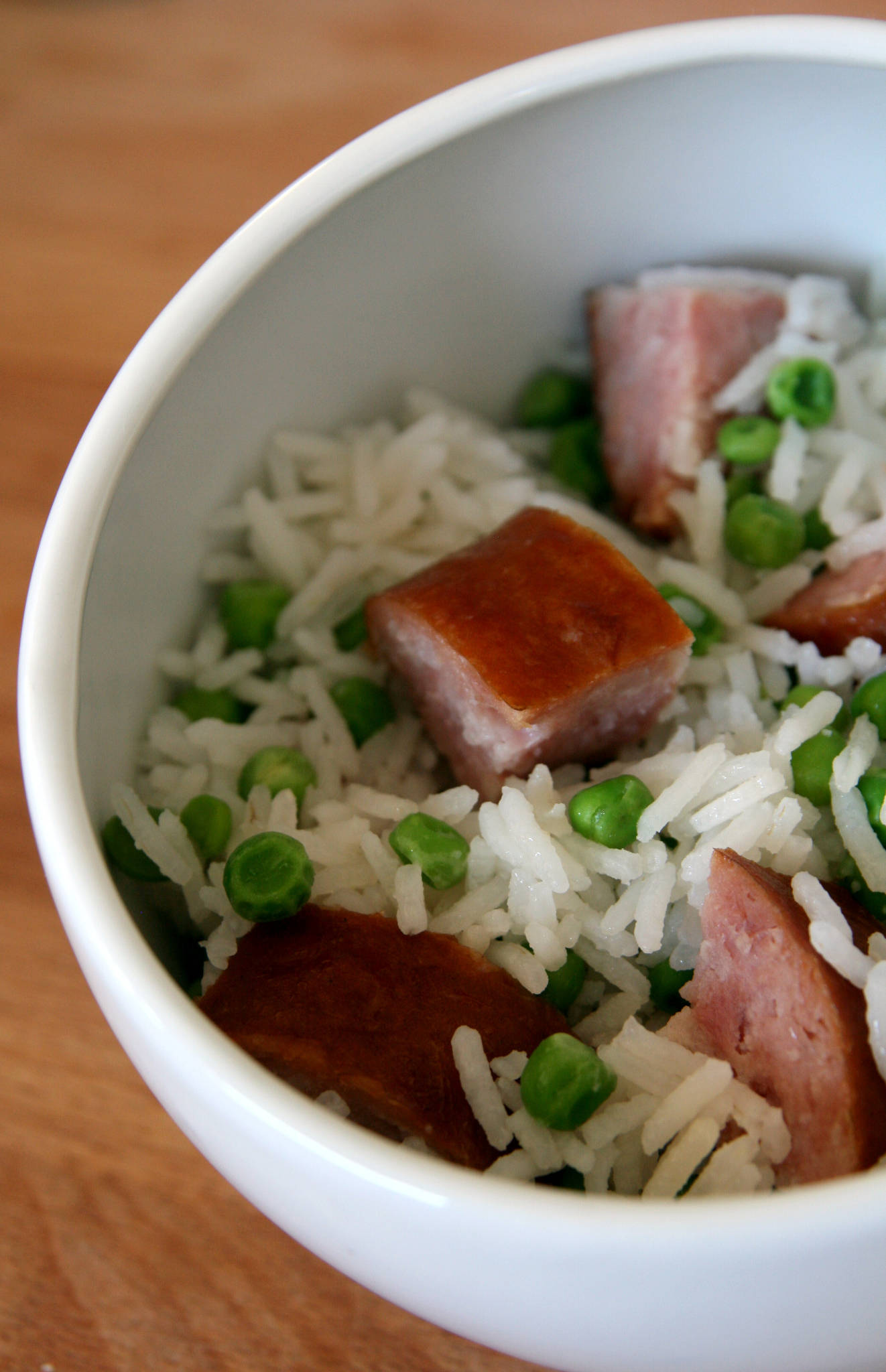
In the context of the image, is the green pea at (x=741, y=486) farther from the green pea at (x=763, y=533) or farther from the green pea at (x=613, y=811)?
the green pea at (x=613, y=811)

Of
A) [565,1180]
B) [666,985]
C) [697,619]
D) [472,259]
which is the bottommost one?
[565,1180]

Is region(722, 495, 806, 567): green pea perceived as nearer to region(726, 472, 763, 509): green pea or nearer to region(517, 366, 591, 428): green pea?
region(726, 472, 763, 509): green pea

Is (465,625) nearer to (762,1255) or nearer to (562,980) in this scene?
(562,980)

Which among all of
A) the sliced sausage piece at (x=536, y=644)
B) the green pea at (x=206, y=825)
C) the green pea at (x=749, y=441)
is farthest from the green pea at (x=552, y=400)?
the green pea at (x=206, y=825)

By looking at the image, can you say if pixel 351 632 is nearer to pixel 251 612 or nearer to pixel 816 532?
pixel 251 612

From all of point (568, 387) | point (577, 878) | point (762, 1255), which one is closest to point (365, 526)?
point (568, 387)

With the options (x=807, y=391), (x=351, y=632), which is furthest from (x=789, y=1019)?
(x=807, y=391)
